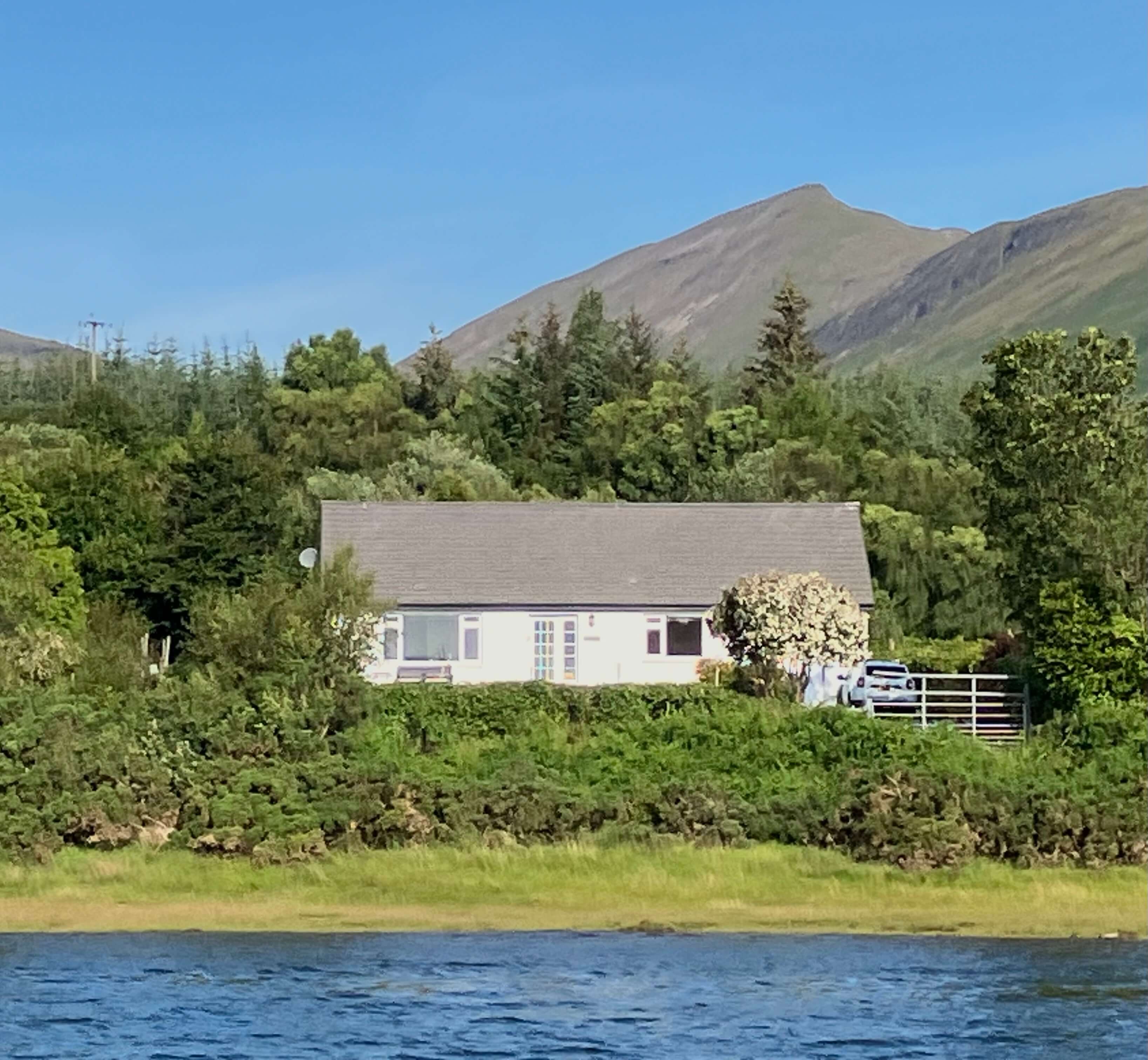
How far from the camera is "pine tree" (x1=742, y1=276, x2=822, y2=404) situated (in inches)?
3962

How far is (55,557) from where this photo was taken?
54.0 metres

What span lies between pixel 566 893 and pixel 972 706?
14.2 meters

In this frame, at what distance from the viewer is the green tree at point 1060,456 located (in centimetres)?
4362

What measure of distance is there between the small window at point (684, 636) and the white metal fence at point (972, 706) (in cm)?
812

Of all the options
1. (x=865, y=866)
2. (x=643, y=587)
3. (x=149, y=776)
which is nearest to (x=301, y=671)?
(x=149, y=776)

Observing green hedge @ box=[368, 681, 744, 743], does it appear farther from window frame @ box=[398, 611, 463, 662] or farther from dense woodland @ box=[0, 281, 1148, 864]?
window frame @ box=[398, 611, 463, 662]

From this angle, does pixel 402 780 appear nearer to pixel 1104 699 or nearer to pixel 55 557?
pixel 1104 699

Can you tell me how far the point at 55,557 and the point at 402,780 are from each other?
70.6 ft

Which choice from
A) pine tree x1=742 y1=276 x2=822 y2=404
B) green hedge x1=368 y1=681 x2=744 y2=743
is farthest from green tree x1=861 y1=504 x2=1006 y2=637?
pine tree x1=742 y1=276 x2=822 y2=404

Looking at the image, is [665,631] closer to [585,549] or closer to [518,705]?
[585,549]

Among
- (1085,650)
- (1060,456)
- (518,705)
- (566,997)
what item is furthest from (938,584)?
(566,997)

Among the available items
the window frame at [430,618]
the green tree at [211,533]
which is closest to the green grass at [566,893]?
the window frame at [430,618]

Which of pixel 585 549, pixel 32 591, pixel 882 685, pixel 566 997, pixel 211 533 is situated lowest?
pixel 566 997

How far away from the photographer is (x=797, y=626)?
4419 centimetres
